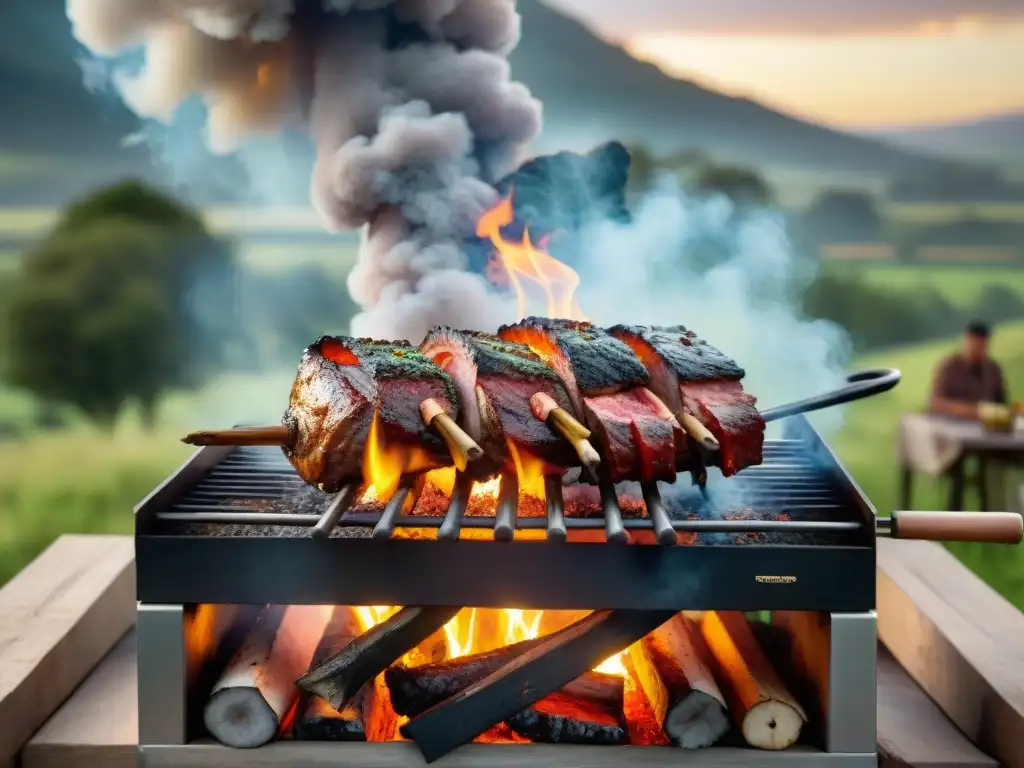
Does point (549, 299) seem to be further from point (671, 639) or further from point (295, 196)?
point (295, 196)

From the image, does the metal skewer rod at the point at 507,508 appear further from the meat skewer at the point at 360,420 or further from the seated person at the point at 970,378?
the seated person at the point at 970,378

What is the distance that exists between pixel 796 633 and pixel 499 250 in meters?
1.88

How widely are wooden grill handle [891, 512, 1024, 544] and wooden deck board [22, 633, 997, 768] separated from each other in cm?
62

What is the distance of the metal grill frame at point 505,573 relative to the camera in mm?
2287

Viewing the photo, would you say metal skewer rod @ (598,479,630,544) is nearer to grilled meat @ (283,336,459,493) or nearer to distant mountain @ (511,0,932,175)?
grilled meat @ (283,336,459,493)

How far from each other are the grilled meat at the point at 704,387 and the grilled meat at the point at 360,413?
546mm

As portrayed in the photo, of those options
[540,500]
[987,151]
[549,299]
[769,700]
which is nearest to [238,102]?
[549,299]

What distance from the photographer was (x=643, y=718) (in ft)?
8.73

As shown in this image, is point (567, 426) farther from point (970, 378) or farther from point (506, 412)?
point (970, 378)

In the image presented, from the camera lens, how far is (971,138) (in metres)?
8.13

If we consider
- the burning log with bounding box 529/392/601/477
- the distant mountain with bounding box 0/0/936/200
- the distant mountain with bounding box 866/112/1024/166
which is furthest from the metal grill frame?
the distant mountain with bounding box 866/112/1024/166

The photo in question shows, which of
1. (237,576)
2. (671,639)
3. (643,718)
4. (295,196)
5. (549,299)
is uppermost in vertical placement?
(295,196)

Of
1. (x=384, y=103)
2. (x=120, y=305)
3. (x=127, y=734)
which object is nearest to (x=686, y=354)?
(x=127, y=734)

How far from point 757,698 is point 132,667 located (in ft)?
6.08
